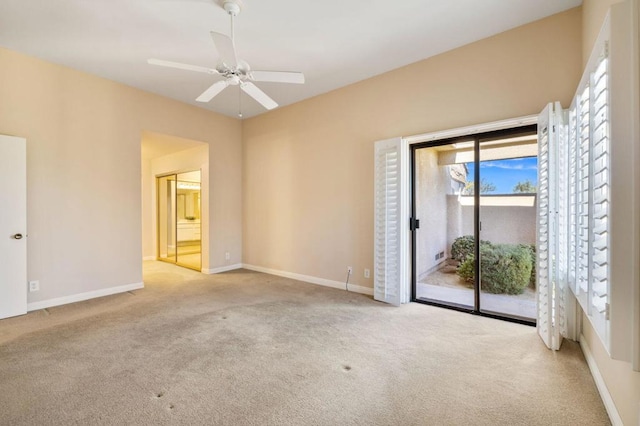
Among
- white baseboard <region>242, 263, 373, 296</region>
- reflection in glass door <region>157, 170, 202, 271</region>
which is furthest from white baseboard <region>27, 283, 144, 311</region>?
white baseboard <region>242, 263, 373, 296</region>

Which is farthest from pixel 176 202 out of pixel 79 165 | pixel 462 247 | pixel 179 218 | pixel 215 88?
pixel 462 247

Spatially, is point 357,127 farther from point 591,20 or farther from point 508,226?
point 591,20

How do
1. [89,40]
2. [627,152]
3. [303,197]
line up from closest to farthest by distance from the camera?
[627,152]
[89,40]
[303,197]

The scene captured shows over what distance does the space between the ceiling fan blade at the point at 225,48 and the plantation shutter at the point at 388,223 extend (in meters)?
2.13

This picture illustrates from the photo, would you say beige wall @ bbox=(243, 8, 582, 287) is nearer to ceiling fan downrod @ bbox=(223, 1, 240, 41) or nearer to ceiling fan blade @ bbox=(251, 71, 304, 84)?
ceiling fan blade @ bbox=(251, 71, 304, 84)

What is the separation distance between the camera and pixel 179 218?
661cm

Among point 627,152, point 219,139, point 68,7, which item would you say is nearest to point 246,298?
point 219,139

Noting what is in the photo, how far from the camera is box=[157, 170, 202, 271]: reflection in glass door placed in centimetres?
646

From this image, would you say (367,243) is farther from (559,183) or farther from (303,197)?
(559,183)

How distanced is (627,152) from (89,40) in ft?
15.3

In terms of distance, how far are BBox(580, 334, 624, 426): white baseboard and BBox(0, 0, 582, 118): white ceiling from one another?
309 centimetres

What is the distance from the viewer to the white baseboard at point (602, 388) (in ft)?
5.37

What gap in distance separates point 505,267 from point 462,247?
1.67 ft

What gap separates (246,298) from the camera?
403 cm
